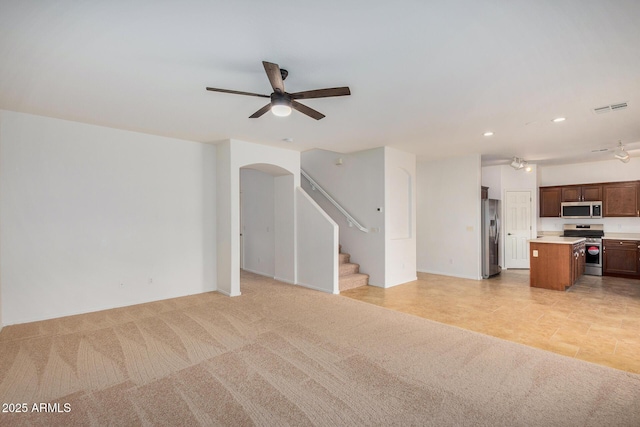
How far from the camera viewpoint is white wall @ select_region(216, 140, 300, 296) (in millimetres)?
5312

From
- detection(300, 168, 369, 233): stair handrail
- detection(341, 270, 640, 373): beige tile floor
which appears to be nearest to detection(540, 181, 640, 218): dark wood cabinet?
detection(341, 270, 640, 373): beige tile floor

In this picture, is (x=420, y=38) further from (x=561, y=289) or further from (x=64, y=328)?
(x=561, y=289)

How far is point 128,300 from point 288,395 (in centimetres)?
360

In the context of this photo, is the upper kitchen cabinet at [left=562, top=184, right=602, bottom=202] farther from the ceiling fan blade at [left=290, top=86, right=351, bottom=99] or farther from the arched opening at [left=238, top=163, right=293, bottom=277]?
the ceiling fan blade at [left=290, top=86, right=351, bottom=99]

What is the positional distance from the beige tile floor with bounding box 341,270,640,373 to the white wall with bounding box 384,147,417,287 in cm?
33

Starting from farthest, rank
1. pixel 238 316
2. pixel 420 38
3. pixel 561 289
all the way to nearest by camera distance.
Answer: pixel 561 289 → pixel 238 316 → pixel 420 38

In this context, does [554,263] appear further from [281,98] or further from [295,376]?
[281,98]

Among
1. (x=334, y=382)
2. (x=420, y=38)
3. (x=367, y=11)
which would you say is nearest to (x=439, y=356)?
(x=334, y=382)

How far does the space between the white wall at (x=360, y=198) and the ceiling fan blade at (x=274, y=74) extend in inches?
147

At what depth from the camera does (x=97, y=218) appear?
4527 mm

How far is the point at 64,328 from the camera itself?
3816 millimetres

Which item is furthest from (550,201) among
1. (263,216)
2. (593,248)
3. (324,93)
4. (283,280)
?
(324,93)

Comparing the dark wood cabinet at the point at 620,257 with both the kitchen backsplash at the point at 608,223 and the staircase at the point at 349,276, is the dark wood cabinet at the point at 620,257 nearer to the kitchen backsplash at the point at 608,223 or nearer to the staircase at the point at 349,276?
the kitchen backsplash at the point at 608,223

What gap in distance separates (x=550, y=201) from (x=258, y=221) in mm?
7447
